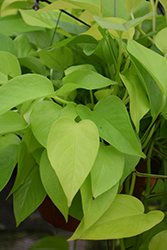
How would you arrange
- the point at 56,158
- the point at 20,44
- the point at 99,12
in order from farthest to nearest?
the point at 20,44 → the point at 99,12 → the point at 56,158

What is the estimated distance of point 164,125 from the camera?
13.1 inches

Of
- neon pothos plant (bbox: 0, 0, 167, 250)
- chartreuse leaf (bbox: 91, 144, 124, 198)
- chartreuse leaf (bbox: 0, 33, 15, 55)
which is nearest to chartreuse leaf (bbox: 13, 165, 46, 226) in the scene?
neon pothos plant (bbox: 0, 0, 167, 250)

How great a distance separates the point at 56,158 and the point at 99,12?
22cm

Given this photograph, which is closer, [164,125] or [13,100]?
[13,100]

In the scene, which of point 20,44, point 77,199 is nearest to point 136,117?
point 77,199

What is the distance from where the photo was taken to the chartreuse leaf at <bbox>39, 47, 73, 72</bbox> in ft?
1.24

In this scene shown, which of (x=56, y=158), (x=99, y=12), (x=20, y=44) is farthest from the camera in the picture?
(x=20, y=44)

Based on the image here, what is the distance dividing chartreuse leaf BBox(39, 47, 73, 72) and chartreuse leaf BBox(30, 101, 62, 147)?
14 cm

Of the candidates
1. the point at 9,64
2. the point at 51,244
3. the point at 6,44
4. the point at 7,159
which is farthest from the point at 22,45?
the point at 51,244

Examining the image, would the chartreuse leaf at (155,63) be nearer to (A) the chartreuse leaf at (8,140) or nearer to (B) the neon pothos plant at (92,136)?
(B) the neon pothos plant at (92,136)

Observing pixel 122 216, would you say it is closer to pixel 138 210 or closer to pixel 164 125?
pixel 138 210

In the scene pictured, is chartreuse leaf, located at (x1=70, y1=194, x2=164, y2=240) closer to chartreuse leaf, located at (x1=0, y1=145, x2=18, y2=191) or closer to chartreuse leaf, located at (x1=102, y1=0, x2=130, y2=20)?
chartreuse leaf, located at (x1=0, y1=145, x2=18, y2=191)

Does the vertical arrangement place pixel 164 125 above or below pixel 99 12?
below

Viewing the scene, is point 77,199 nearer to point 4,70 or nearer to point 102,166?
point 102,166
